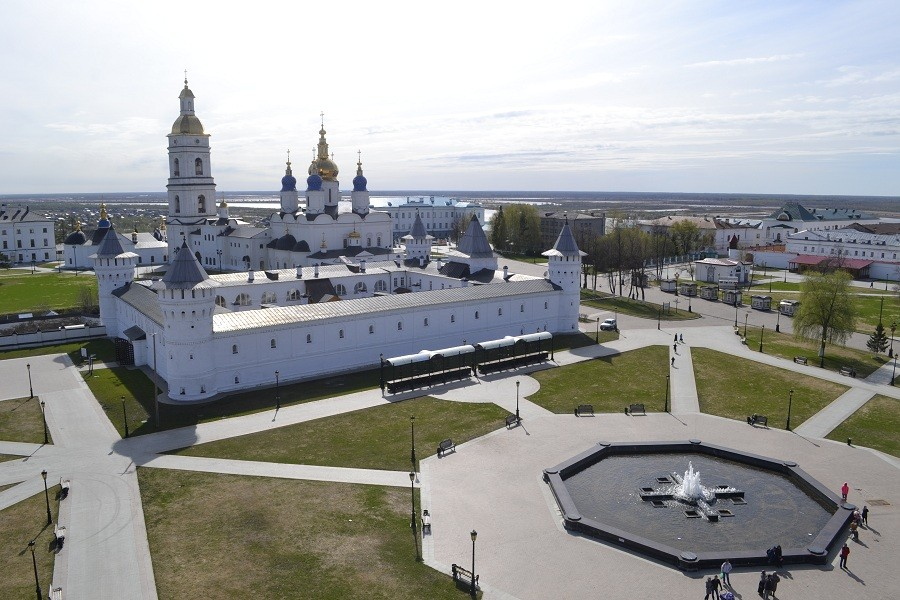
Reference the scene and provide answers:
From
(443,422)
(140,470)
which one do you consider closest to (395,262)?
(443,422)

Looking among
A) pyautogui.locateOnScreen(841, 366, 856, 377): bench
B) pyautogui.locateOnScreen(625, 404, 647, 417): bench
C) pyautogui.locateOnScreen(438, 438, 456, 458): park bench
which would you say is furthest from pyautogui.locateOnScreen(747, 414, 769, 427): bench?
pyautogui.locateOnScreen(438, 438, 456, 458): park bench

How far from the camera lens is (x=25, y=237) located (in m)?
90.6

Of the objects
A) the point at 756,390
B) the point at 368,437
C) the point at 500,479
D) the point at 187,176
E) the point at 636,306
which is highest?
the point at 187,176

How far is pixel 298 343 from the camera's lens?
3694 cm

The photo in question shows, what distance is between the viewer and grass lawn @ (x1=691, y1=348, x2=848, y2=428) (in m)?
32.1

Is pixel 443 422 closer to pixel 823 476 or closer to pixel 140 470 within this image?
pixel 140 470

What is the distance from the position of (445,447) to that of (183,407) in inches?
557

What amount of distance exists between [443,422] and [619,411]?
902 cm

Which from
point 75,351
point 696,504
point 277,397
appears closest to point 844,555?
point 696,504

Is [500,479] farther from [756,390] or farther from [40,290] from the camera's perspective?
[40,290]

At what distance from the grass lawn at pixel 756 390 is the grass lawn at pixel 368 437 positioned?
38.3ft

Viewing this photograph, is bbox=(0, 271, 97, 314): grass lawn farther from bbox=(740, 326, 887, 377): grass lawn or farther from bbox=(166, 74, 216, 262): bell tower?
bbox=(740, 326, 887, 377): grass lawn

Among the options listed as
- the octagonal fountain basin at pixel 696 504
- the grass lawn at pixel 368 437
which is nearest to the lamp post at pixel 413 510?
the grass lawn at pixel 368 437

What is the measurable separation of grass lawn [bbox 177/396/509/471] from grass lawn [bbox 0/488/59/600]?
18.7 feet
